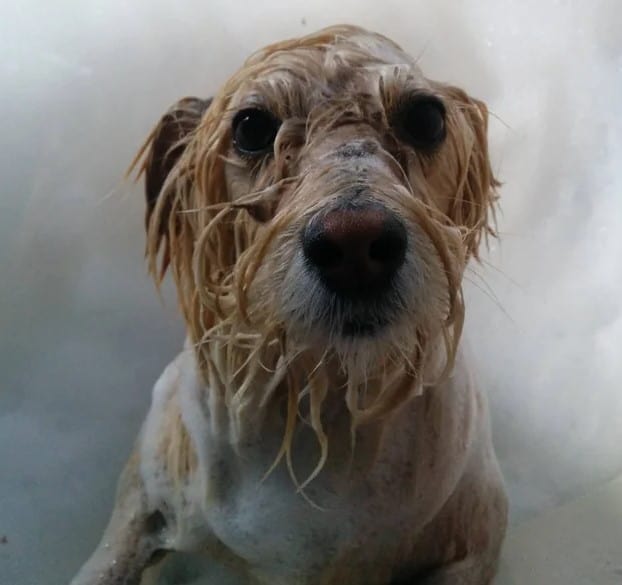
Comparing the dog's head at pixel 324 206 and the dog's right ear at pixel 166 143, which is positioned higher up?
the dog's right ear at pixel 166 143

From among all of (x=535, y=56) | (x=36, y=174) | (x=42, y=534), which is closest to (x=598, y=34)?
(x=535, y=56)

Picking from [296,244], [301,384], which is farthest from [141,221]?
[296,244]

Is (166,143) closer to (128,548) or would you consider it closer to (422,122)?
(422,122)

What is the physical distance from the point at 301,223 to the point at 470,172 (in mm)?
351

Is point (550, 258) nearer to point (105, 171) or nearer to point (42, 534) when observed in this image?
point (105, 171)

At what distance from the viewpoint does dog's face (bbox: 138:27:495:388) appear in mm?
750

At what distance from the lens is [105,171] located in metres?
1.58

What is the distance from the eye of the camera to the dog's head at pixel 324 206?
2.47 feet

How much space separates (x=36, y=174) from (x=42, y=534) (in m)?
0.59

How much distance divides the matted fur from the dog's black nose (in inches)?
1.0

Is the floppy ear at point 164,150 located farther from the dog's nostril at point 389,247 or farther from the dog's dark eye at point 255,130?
the dog's nostril at point 389,247

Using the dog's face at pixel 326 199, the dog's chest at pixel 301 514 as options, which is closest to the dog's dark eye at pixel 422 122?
the dog's face at pixel 326 199

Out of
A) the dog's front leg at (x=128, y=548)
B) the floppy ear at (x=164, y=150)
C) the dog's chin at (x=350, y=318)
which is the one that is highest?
the floppy ear at (x=164, y=150)

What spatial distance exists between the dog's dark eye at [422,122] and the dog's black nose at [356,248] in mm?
219
